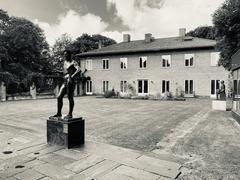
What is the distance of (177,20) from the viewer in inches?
1224

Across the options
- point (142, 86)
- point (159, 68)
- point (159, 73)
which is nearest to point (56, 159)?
point (159, 73)

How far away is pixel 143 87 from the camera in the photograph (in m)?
24.0

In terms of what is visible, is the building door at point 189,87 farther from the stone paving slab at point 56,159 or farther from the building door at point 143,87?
the stone paving slab at point 56,159

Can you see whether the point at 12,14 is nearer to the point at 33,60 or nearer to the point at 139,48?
the point at 33,60

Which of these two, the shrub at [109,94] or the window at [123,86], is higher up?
the window at [123,86]

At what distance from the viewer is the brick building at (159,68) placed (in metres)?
20.8

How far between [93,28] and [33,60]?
22.2 meters

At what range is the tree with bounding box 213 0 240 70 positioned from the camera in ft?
40.2

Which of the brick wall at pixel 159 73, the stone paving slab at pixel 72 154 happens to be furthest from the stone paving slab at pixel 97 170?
the brick wall at pixel 159 73

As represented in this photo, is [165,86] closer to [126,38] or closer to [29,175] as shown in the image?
[126,38]

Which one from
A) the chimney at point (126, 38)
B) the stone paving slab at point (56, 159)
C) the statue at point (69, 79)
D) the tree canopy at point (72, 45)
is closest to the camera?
the stone paving slab at point (56, 159)

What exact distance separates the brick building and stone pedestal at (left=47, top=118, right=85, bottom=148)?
1829cm

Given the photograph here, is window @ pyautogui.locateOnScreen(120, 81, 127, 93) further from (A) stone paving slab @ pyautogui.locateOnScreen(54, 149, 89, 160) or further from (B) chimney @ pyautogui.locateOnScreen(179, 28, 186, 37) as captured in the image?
(A) stone paving slab @ pyautogui.locateOnScreen(54, 149, 89, 160)

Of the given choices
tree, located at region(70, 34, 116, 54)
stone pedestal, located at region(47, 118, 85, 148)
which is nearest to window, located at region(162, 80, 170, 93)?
stone pedestal, located at region(47, 118, 85, 148)
